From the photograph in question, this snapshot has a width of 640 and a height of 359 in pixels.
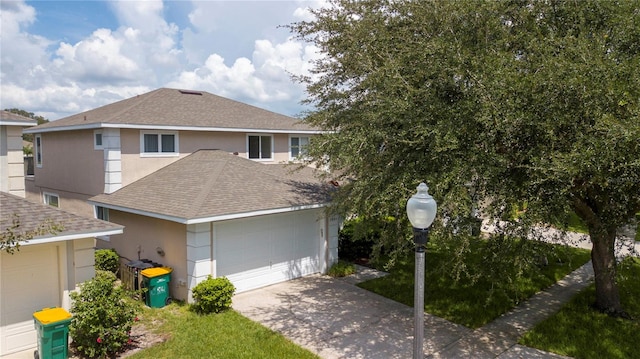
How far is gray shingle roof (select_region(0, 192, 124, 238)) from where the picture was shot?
7.46 m

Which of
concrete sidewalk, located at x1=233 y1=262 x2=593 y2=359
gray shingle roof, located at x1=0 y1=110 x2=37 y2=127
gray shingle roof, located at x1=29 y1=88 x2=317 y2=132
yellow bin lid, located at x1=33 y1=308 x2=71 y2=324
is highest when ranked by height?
gray shingle roof, located at x1=29 y1=88 x2=317 y2=132

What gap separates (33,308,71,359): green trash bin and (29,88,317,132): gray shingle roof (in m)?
7.43

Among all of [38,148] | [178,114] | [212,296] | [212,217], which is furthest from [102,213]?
[38,148]

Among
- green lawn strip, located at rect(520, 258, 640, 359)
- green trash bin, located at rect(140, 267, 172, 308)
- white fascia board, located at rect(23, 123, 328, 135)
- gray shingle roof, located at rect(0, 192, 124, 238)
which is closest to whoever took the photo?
gray shingle roof, located at rect(0, 192, 124, 238)

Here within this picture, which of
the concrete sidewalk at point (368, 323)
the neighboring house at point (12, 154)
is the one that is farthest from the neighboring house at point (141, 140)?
Result: the concrete sidewalk at point (368, 323)

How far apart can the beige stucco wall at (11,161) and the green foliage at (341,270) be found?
Result: 30.6 feet

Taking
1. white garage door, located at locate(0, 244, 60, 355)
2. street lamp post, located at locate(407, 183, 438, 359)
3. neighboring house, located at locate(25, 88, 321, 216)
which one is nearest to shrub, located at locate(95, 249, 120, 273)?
neighboring house, located at locate(25, 88, 321, 216)

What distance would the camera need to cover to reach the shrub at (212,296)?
9836 mm

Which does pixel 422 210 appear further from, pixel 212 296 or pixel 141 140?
pixel 141 140

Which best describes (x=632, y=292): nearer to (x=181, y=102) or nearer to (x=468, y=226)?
(x=468, y=226)

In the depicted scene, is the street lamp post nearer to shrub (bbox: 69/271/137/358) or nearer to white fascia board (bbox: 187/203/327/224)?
shrub (bbox: 69/271/137/358)

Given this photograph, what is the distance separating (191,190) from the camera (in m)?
11.8

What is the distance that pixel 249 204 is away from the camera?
11.3 meters

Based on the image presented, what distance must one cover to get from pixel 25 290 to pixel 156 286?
3.05m
